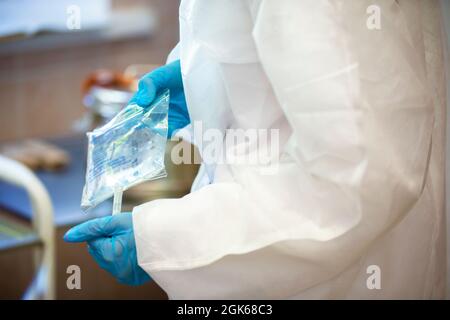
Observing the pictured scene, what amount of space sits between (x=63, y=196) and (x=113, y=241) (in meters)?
1.07

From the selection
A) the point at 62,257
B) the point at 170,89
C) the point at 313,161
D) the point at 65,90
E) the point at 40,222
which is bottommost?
the point at 62,257

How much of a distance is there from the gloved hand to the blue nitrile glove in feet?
0.59

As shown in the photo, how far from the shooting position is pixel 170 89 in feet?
3.10

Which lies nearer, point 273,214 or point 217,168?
point 273,214

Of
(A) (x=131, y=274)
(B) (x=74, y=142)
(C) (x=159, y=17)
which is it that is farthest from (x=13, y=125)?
(A) (x=131, y=274)

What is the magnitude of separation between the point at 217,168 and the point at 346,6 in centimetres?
28

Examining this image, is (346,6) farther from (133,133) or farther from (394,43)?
(133,133)

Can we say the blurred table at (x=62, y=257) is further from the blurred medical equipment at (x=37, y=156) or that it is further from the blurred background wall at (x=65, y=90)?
the blurred medical equipment at (x=37, y=156)

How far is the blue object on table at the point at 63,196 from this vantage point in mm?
1688

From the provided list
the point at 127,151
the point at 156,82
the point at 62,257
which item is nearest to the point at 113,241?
the point at 127,151

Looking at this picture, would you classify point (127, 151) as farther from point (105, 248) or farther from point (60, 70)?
point (60, 70)
